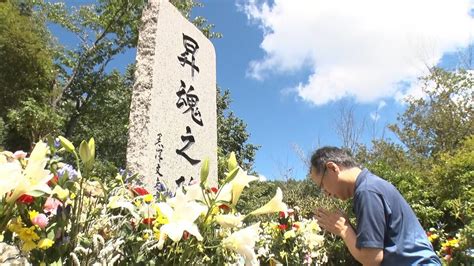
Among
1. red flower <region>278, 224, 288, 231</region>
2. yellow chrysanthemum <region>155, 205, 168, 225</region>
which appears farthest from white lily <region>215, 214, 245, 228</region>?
red flower <region>278, 224, 288, 231</region>

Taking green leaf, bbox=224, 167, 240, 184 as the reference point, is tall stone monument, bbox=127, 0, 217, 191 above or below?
above

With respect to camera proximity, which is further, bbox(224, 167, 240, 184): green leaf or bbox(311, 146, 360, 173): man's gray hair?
bbox(311, 146, 360, 173): man's gray hair

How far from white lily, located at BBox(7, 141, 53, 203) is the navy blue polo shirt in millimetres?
1202

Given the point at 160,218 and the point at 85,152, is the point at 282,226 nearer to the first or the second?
the point at 160,218

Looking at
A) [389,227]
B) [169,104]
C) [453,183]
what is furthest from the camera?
[453,183]

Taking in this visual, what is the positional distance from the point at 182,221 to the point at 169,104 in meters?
3.19

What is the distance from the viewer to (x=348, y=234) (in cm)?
175

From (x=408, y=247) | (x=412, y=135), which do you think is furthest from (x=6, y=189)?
(x=412, y=135)

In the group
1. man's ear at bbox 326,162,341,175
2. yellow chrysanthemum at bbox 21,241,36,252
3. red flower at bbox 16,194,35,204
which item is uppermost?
man's ear at bbox 326,162,341,175

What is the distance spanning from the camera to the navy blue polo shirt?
166 cm

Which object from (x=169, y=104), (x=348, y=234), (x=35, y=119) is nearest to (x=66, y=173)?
(x=348, y=234)

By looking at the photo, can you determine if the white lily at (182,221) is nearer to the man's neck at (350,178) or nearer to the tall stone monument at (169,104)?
the man's neck at (350,178)

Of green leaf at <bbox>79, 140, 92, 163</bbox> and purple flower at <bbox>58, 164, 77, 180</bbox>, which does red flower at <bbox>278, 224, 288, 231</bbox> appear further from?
green leaf at <bbox>79, 140, 92, 163</bbox>

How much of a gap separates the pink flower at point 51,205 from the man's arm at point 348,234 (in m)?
1.11
